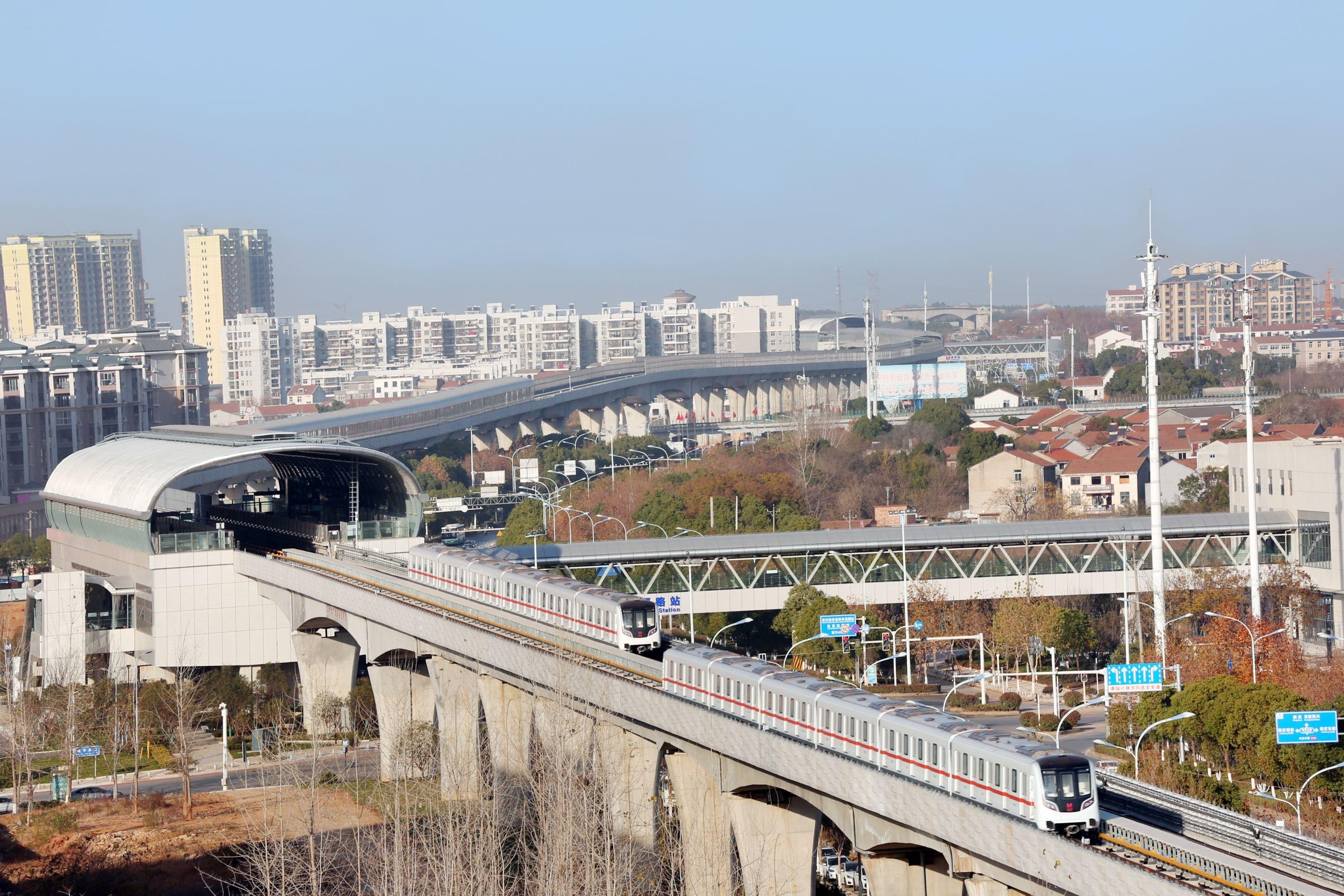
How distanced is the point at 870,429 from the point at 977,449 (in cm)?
2250

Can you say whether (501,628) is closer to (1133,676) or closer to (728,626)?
(728,626)

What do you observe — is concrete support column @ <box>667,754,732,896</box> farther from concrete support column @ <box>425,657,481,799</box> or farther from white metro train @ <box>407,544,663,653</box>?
concrete support column @ <box>425,657,481,799</box>

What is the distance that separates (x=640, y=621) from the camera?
38062mm

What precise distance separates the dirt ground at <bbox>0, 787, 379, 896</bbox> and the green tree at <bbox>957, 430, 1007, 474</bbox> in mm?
60446

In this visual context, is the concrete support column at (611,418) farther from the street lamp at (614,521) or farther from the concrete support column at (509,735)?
the concrete support column at (509,735)

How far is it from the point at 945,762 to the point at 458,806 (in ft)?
42.7

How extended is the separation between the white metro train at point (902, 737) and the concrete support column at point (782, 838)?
177cm

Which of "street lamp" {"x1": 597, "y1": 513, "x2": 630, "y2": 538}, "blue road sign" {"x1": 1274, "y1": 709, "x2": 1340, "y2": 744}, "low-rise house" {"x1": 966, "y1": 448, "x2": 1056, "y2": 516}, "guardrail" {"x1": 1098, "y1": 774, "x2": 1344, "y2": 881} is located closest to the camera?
"guardrail" {"x1": 1098, "y1": 774, "x2": 1344, "y2": 881}

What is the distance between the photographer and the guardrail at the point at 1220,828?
2116cm

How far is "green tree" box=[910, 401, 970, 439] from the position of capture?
119750mm

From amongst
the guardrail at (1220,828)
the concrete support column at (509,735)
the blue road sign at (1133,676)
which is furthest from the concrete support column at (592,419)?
the guardrail at (1220,828)

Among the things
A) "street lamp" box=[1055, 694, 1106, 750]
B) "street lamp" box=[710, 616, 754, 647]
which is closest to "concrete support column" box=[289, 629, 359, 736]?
"street lamp" box=[710, 616, 754, 647]

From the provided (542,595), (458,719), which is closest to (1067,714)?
(542,595)

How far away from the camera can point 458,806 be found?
33.4m
